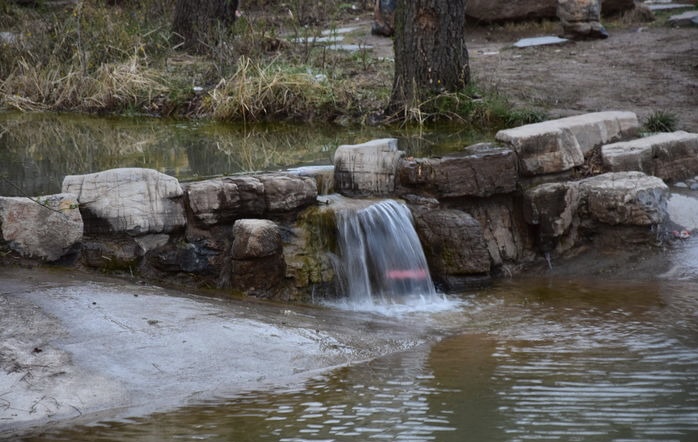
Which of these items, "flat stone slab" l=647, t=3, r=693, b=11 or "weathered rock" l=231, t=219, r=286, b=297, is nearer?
"weathered rock" l=231, t=219, r=286, b=297

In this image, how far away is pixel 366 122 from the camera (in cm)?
1045

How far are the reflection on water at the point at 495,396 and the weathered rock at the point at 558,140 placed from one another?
2176mm

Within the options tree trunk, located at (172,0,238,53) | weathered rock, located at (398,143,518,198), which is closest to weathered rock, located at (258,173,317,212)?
weathered rock, located at (398,143,518,198)

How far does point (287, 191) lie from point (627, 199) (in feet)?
8.51

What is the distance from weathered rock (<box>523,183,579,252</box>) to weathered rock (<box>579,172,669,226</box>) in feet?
0.41

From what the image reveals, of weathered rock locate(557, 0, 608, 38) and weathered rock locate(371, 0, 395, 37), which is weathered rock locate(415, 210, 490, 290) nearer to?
weathered rock locate(557, 0, 608, 38)

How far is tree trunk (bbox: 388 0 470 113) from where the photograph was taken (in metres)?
9.92

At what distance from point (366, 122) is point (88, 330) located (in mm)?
6082

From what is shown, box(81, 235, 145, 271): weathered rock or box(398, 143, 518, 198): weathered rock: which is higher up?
box(398, 143, 518, 198): weathered rock

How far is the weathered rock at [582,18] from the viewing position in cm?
1457

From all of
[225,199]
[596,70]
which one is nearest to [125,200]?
[225,199]

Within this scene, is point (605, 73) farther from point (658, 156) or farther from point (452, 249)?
Result: point (452, 249)

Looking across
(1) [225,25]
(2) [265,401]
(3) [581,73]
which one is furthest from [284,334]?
(1) [225,25]

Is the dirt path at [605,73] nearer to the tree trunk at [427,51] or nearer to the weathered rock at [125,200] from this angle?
the tree trunk at [427,51]
